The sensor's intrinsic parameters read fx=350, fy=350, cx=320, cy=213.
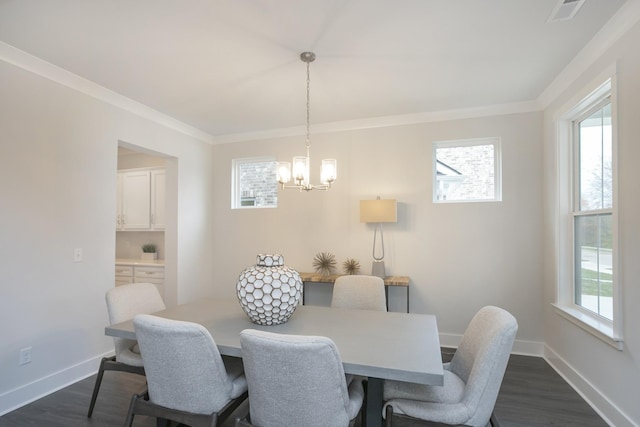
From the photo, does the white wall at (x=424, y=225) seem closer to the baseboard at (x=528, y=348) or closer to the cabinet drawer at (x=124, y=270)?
the baseboard at (x=528, y=348)

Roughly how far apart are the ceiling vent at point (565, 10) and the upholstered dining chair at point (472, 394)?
5.83ft

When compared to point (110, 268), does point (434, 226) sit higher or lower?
higher

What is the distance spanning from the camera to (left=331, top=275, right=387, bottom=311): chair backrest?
2.79 m

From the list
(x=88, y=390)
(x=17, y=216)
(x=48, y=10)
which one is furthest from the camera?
(x=88, y=390)

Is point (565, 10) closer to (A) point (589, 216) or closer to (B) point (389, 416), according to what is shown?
(A) point (589, 216)

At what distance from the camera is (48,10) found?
2082 mm

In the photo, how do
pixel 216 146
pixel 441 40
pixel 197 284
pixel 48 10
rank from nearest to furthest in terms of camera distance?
1. pixel 48 10
2. pixel 441 40
3. pixel 197 284
4. pixel 216 146

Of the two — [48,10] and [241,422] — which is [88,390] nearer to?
[241,422]

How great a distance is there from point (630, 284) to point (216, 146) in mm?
4548

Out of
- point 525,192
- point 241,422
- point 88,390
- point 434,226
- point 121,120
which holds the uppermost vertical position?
point 121,120

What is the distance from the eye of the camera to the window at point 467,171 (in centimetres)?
381

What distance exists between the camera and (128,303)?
2.46m

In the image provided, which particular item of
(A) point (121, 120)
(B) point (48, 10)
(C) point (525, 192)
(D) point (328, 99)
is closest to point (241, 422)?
(B) point (48, 10)

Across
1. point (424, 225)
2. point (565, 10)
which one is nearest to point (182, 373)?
point (565, 10)
